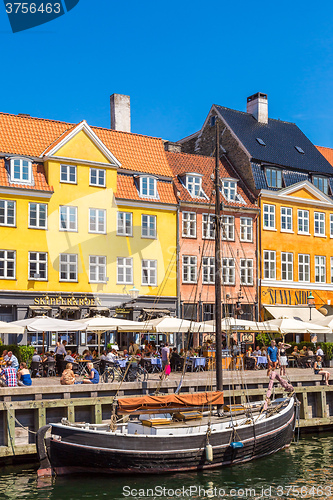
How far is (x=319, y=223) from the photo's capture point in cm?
4872

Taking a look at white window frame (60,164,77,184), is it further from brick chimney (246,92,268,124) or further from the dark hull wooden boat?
the dark hull wooden boat

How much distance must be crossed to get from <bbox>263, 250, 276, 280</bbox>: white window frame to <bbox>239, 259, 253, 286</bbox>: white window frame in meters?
1.12

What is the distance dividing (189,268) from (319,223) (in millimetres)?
11808

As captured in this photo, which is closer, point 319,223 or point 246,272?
point 246,272

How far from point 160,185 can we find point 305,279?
40.7 ft

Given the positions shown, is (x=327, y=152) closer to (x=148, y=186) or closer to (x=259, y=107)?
(x=259, y=107)

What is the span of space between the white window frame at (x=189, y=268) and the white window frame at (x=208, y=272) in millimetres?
597

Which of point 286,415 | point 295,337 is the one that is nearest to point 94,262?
point 295,337

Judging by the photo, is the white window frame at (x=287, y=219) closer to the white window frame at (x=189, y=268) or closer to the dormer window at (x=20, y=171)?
the white window frame at (x=189, y=268)

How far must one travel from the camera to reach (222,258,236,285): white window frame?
43.0 metres

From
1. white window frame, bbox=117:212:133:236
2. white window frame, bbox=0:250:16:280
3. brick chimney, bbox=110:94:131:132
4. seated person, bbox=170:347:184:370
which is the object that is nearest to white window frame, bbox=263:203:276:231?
white window frame, bbox=117:212:133:236

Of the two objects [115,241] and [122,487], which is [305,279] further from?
[122,487]

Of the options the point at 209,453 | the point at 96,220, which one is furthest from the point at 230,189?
the point at 209,453

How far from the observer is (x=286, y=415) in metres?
23.0
